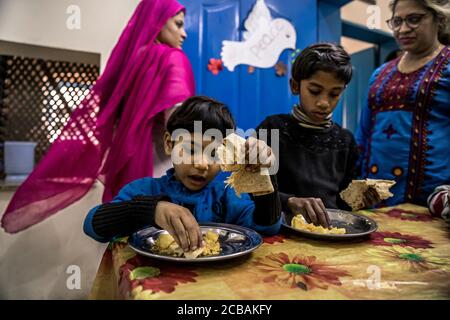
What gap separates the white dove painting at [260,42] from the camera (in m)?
1.80

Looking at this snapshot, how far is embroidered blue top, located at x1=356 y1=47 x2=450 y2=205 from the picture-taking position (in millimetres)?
1010

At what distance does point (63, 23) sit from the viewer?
4.87 feet

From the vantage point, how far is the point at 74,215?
1.57 meters

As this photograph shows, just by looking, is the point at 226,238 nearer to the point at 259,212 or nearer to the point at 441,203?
the point at 259,212

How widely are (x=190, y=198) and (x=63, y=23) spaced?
4.18 feet

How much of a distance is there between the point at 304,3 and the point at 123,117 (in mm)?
1518

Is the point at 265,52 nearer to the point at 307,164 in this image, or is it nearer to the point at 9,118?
the point at 307,164

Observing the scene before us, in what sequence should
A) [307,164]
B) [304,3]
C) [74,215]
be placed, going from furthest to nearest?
1. [304,3]
2. [74,215]
3. [307,164]

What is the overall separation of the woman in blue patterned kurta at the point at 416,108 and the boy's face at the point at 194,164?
70cm

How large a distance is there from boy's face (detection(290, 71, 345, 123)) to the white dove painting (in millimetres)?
960

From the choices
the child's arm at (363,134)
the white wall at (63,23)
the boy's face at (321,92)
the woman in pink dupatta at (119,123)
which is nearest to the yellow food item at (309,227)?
the boy's face at (321,92)

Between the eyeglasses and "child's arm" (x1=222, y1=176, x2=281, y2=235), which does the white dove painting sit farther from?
"child's arm" (x1=222, y1=176, x2=281, y2=235)
